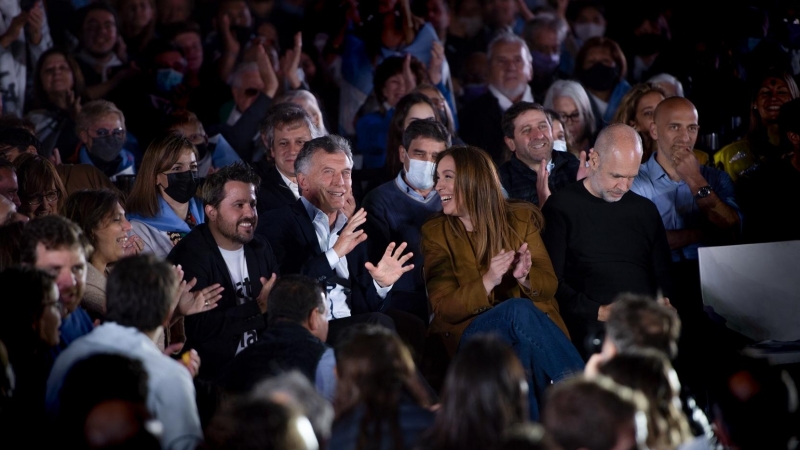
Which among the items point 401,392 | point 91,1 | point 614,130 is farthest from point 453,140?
point 401,392

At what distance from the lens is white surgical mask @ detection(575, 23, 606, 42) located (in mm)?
8889

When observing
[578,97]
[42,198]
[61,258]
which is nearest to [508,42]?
[578,97]

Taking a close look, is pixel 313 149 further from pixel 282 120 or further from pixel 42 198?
pixel 42 198

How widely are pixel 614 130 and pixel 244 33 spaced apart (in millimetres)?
3598

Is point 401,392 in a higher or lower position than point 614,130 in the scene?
lower

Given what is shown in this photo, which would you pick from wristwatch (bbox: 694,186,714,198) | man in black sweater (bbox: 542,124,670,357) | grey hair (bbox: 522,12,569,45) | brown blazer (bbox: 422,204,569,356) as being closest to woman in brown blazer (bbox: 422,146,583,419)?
brown blazer (bbox: 422,204,569,356)

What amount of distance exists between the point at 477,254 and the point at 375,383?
81.4 inches

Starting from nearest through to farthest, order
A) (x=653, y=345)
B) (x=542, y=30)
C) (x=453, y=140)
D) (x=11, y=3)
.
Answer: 1. (x=653, y=345)
2. (x=453, y=140)
3. (x=11, y=3)
4. (x=542, y=30)

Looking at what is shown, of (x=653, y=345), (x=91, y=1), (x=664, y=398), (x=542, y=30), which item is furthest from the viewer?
(x=542, y=30)

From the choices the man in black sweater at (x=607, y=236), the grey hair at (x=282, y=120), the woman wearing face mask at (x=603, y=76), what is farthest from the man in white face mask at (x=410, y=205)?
the woman wearing face mask at (x=603, y=76)

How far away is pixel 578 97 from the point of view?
7.09 m

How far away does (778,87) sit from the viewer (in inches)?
273

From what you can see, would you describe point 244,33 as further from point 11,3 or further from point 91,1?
point 11,3

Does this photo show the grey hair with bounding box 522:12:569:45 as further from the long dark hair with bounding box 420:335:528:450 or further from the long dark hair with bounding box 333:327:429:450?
the long dark hair with bounding box 420:335:528:450
